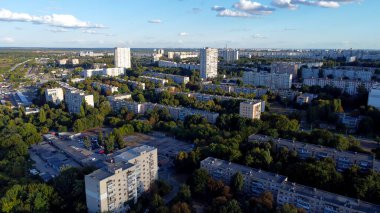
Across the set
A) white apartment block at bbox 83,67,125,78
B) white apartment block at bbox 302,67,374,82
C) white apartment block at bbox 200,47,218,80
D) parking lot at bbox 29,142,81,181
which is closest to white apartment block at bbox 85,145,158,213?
parking lot at bbox 29,142,81,181

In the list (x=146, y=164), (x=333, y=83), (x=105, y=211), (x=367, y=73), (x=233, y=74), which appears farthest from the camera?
(x=233, y=74)

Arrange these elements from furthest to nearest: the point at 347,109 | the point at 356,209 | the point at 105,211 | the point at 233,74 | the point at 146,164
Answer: the point at 233,74
the point at 347,109
the point at 146,164
the point at 105,211
the point at 356,209

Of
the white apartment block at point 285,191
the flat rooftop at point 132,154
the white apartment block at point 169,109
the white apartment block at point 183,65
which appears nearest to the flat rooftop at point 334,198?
the white apartment block at point 285,191

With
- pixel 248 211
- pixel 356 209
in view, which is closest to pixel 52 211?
pixel 248 211

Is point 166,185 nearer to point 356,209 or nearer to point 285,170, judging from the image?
point 285,170

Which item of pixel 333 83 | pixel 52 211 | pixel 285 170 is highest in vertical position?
pixel 333 83

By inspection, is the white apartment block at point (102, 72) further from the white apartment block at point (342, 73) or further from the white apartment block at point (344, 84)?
the white apartment block at point (342, 73)
